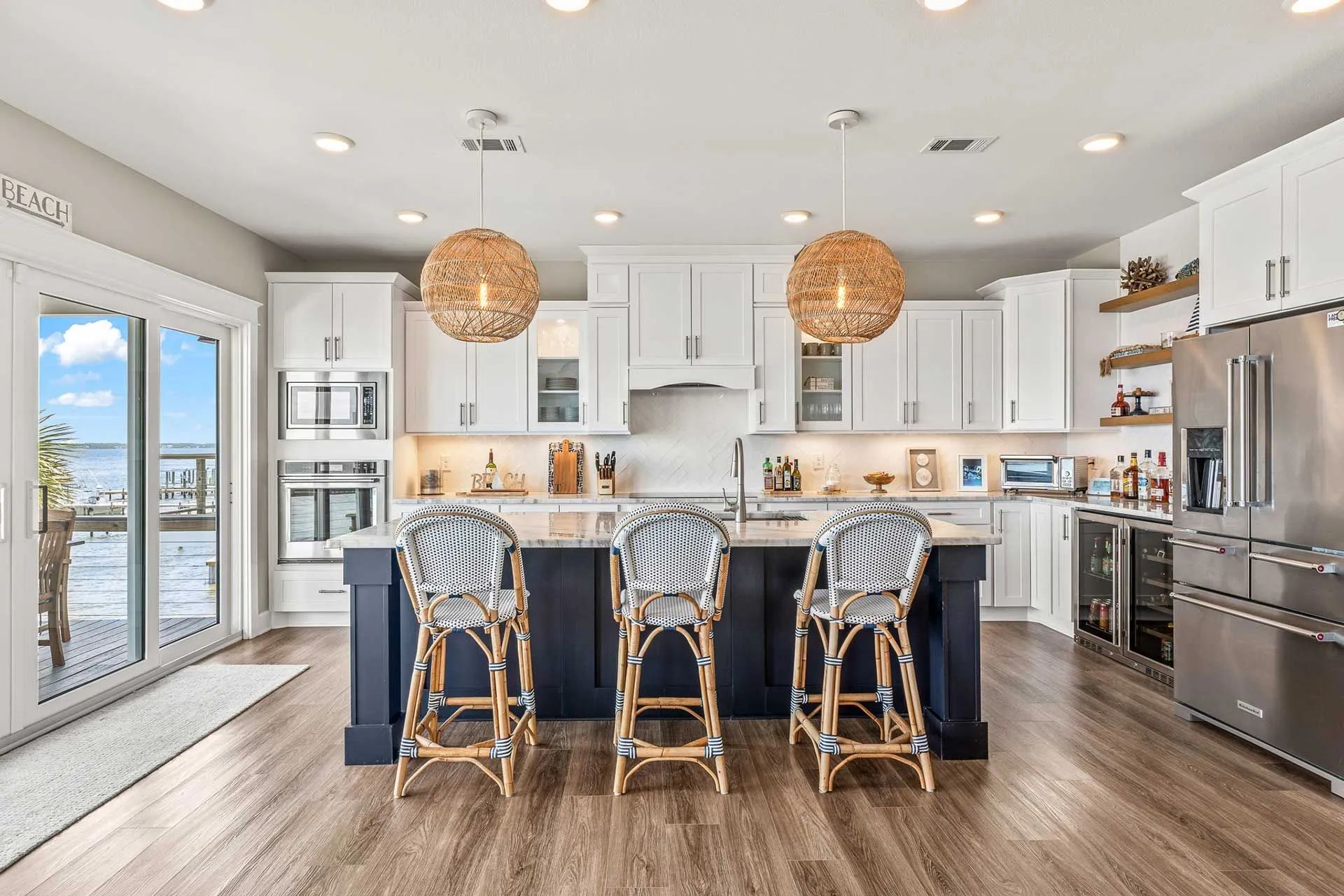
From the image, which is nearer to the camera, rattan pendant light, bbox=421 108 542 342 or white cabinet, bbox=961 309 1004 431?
rattan pendant light, bbox=421 108 542 342

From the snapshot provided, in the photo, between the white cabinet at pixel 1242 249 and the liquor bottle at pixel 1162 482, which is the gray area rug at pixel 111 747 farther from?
the liquor bottle at pixel 1162 482

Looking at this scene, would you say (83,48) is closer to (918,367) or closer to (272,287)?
(272,287)

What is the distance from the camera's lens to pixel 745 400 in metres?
5.85

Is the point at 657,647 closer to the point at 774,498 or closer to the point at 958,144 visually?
the point at 774,498

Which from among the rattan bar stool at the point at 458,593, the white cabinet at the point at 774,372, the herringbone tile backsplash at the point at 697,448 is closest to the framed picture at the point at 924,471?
the herringbone tile backsplash at the point at 697,448

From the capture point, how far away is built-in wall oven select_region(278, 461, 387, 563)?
5160 mm

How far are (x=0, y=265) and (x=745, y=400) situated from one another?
4.32 metres

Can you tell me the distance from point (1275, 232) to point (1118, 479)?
2.29m

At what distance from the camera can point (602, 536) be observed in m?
3.03

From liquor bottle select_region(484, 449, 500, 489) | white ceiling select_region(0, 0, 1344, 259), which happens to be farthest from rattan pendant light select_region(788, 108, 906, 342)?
liquor bottle select_region(484, 449, 500, 489)

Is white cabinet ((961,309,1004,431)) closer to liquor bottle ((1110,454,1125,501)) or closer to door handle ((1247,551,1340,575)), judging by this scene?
liquor bottle ((1110,454,1125,501))

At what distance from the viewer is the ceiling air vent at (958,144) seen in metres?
3.46

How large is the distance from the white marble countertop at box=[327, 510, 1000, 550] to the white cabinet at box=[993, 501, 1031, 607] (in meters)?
2.13

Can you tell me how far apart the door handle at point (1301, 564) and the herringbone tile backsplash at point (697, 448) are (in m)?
2.91
